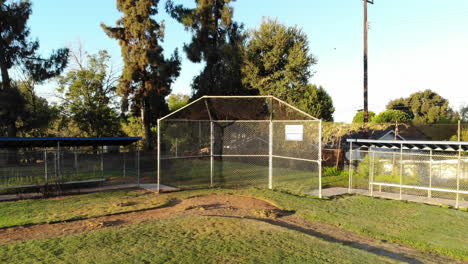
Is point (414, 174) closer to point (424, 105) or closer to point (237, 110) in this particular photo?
point (237, 110)

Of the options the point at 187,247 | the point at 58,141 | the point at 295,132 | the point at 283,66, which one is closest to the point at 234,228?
the point at 187,247

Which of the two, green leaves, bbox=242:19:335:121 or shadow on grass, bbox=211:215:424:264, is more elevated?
green leaves, bbox=242:19:335:121

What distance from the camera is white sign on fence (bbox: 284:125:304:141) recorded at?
12000mm

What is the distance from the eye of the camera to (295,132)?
1214 cm

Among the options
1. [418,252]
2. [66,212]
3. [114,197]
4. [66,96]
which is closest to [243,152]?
[114,197]

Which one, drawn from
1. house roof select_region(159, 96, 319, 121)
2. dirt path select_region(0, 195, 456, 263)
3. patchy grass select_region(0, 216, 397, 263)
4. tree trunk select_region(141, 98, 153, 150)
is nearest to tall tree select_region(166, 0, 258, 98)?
tree trunk select_region(141, 98, 153, 150)

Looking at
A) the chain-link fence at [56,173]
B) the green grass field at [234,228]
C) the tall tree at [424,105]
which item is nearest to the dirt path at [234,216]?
the green grass field at [234,228]

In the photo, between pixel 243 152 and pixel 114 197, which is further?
pixel 243 152

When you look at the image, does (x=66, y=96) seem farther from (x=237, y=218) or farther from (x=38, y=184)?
(x=237, y=218)

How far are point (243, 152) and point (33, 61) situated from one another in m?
16.8

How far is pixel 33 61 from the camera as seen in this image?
22.7 meters

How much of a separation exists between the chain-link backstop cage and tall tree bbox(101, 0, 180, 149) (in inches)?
468

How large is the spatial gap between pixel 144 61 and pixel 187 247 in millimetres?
24124

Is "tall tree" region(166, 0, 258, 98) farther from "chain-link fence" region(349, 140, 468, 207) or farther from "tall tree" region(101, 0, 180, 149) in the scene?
"chain-link fence" region(349, 140, 468, 207)
